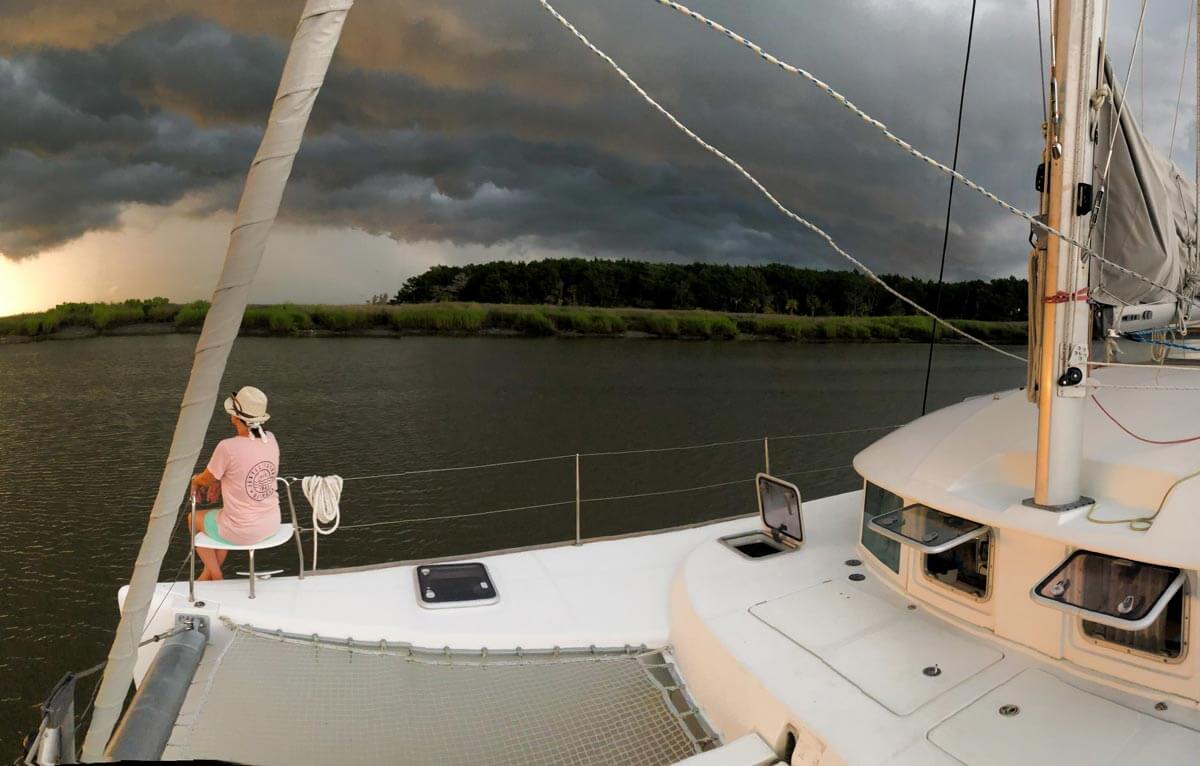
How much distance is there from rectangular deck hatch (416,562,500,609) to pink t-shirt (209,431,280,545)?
37.3 inches

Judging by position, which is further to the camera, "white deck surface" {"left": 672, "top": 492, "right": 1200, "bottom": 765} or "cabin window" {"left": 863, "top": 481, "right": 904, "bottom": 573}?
"cabin window" {"left": 863, "top": 481, "right": 904, "bottom": 573}

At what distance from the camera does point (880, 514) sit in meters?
3.99

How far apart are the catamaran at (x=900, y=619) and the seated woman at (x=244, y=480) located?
17 cm

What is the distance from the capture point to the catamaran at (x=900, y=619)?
2773 mm

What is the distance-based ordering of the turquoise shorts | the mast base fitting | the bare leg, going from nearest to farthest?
the mast base fitting, the turquoise shorts, the bare leg

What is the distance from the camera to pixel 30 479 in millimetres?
12320

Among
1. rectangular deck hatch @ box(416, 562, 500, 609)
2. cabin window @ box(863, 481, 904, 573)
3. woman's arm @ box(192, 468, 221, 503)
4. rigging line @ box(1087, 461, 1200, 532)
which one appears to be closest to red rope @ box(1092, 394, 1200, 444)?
rigging line @ box(1087, 461, 1200, 532)

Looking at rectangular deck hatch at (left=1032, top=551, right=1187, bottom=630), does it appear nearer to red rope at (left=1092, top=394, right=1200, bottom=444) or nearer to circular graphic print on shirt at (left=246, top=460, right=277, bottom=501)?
red rope at (left=1092, top=394, right=1200, bottom=444)

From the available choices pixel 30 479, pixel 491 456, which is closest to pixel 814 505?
pixel 491 456

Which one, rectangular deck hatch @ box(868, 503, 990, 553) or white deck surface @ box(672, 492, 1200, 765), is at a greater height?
rectangular deck hatch @ box(868, 503, 990, 553)

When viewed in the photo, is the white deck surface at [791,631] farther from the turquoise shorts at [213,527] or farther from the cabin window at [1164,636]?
the turquoise shorts at [213,527]

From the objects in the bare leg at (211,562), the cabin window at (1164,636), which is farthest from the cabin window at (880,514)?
the bare leg at (211,562)

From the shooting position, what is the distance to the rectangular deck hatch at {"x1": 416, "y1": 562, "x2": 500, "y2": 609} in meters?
4.18

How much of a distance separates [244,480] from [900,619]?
138 inches
